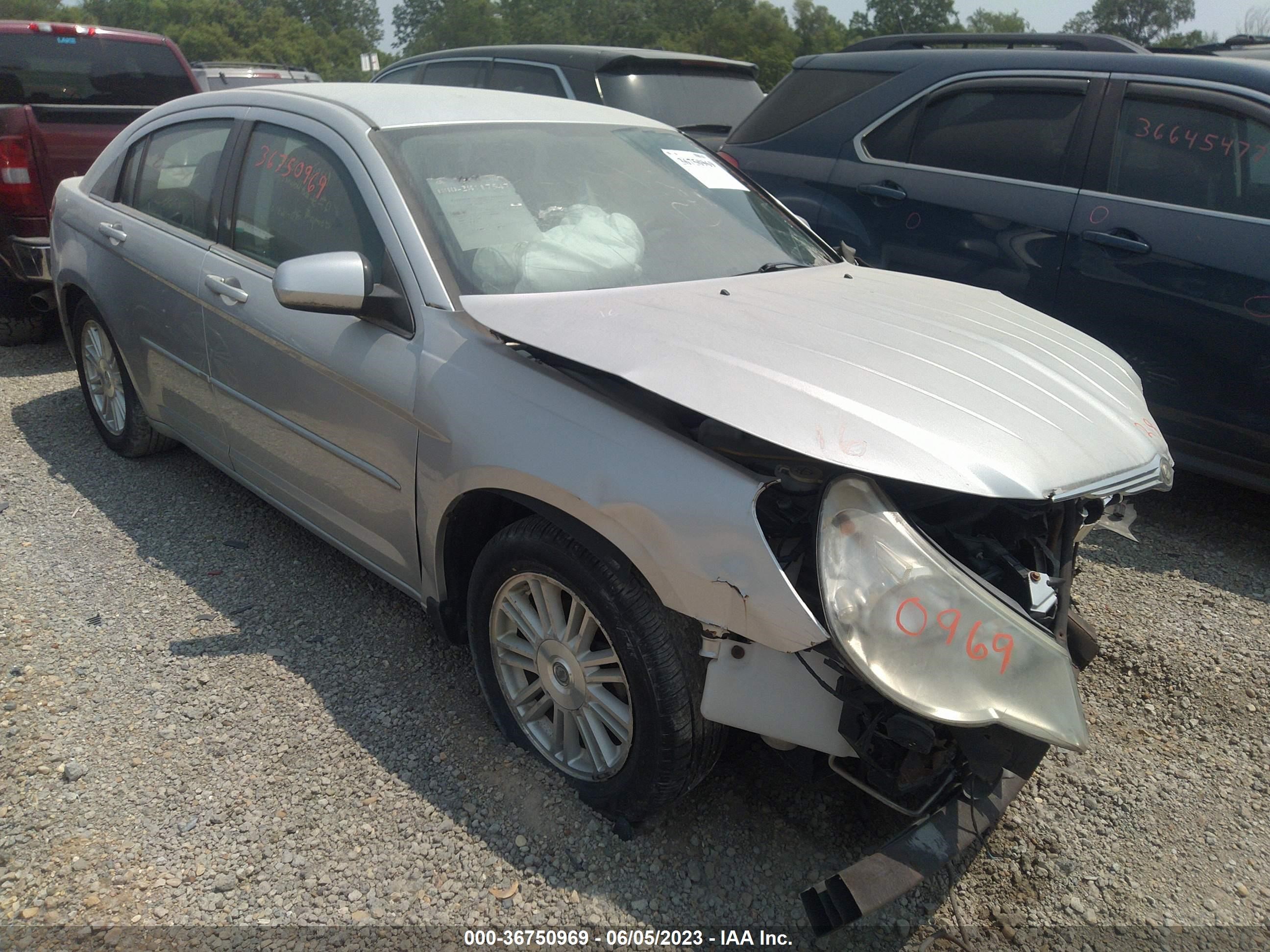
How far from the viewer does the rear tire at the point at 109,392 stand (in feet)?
14.2

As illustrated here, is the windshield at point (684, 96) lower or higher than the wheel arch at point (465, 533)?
higher

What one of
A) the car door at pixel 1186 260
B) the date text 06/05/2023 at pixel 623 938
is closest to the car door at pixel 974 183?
→ the car door at pixel 1186 260

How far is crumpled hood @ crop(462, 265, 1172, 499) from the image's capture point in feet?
6.57

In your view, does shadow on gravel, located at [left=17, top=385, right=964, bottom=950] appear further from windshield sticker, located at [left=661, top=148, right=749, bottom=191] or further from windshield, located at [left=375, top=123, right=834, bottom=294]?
windshield sticker, located at [left=661, top=148, right=749, bottom=191]

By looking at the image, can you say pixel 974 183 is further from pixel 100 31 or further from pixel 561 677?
pixel 100 31

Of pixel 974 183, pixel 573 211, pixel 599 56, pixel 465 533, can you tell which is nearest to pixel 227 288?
pixel 573 211

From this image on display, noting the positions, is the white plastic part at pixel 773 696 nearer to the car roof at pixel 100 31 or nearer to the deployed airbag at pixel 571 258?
the deployed airbag at pixel 571 258

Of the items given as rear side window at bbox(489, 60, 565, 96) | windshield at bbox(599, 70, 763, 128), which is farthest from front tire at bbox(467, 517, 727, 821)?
rear side window at bbox(489, 60, 565, 96)

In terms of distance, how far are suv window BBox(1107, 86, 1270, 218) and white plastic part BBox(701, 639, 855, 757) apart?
10.3 ft

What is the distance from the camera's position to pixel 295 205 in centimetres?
316

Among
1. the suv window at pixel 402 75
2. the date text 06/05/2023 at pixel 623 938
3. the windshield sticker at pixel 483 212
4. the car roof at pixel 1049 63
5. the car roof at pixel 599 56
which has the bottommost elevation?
the date text 06/05/2023 at pixel 623 938

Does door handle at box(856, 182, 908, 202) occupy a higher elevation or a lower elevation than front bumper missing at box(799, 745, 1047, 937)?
higher

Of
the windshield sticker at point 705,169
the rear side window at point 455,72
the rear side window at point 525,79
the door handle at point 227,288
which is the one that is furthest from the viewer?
the rear side window at point 455,72

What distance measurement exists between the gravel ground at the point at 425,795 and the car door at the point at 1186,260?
0.75 m
